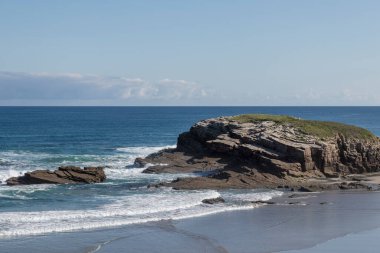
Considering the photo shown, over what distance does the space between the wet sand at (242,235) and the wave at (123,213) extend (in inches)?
43.8

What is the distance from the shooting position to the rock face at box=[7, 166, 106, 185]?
45969mm

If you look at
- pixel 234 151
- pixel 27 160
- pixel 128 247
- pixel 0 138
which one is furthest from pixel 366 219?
pixel 0 138

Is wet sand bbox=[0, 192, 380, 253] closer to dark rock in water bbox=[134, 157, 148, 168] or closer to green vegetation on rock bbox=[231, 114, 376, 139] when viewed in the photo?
green vegetation on rock bbox=[231, 114, 376, 139]

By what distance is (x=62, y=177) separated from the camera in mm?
47000

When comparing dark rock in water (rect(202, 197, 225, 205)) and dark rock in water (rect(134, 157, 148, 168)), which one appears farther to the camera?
dark rock in water (rect(134, 157, 148, 168))

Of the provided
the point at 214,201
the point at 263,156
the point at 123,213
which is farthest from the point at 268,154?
the point at 123,213

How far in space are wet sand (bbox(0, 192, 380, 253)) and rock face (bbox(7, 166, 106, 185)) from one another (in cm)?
1645

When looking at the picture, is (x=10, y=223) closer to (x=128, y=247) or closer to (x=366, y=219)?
(x=128, y=247)

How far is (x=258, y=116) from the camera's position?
61875mm

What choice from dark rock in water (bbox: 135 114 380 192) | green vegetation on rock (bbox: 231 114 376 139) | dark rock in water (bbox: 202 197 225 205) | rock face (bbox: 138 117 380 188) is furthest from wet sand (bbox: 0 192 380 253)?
green vegetation on rock (bbox: 231 114 376 139)

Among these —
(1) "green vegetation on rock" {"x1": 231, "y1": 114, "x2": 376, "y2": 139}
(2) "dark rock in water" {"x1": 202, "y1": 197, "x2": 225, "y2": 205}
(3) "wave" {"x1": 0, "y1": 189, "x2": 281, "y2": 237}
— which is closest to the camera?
(3) "wave" {"x1": 0, "y1": 189, "x2": 281, "y2": 237}

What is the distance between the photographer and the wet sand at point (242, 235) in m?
25.6

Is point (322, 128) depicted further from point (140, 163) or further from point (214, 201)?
point (214, 201)

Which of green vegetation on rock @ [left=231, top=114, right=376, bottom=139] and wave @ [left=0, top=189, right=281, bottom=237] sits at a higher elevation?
green vegetation on rock @ [left=231, top=114, right=376, bottom=139]
